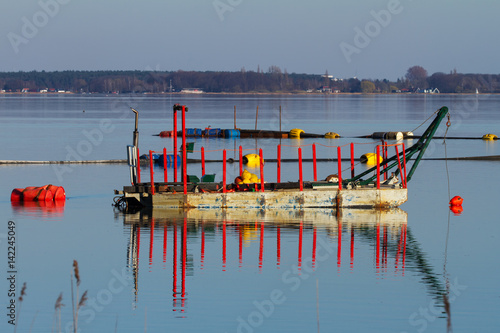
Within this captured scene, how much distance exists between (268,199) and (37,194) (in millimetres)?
10479

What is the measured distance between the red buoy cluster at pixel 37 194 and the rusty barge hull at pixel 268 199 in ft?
16.0

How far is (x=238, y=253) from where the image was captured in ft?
84.8

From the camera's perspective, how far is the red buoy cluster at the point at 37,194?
1463 inches

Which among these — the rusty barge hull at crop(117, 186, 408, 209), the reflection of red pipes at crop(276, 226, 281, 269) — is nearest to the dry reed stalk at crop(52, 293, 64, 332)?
the reflection of red pipes at crop(276, 226, 281, 269)

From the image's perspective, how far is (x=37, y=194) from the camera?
37.3 m

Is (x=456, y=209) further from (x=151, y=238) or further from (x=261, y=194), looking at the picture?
(x=151, y=238)

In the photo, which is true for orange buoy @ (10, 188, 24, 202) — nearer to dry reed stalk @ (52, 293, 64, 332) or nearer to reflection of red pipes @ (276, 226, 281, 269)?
reflection of red pipes @ (276, 226, 281, 269)

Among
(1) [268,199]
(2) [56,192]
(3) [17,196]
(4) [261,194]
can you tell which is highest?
(4) [261,194]

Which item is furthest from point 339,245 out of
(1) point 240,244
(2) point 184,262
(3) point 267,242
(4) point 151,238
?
(4) point 151,238

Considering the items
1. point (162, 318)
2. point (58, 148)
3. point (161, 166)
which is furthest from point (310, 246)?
point (58, 148)

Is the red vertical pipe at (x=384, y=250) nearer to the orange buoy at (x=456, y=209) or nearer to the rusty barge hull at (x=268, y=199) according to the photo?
the rusty barge hull at (x=268, y=199)

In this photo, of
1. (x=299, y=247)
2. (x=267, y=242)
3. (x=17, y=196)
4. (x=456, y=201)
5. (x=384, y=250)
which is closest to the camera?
(x=384, y=250)

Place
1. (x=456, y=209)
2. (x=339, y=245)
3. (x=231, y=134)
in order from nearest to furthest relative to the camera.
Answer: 1. (x=339, y=245)
2. (x=456, y=209)
3. (x=231, y=134)

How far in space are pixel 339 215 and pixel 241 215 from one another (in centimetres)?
371
